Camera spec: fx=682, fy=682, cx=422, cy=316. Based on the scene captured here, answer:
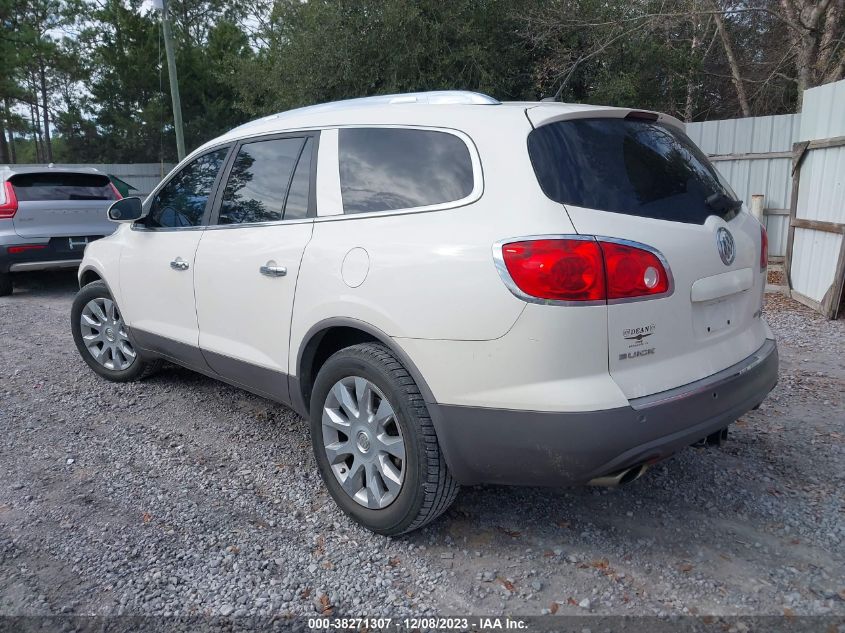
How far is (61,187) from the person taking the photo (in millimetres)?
9031

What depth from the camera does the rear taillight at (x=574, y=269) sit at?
7.71 ft

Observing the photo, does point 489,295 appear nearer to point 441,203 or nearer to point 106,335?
point 441,203

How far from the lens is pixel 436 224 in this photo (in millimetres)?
2664

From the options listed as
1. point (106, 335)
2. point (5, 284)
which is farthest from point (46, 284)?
point (106, 335)

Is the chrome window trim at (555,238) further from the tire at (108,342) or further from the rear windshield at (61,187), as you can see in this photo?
the rear windshield at (61,187)

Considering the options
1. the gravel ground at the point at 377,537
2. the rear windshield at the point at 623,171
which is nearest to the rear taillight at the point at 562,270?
the rear windshield at the point at 623,171

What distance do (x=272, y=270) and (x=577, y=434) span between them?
170 cm

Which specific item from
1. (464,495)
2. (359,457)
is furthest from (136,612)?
(464,495)

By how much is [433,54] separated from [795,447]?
33.2ft

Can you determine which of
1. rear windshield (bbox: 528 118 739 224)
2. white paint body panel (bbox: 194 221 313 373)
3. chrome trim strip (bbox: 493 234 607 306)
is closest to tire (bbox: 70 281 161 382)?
white paint body panel (bbox: 194 221 313 373)

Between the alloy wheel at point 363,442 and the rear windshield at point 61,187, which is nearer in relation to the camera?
the alloy wheel at point 363,442

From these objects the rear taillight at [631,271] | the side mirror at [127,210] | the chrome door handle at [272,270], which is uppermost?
the side mirror at [127,210]

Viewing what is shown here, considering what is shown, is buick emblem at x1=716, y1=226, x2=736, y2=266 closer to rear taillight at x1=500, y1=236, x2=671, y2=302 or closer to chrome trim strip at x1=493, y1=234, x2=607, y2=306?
rear taillight at x1=500, y1=236, x2=671, y2=302

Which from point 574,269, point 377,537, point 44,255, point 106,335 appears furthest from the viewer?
point 44,255
